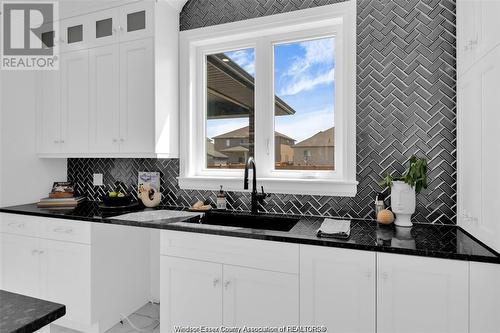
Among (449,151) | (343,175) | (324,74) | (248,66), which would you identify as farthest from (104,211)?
(449,151)

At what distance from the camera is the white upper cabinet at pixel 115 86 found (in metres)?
2.50

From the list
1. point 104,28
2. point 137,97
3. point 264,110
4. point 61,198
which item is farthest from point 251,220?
point 104,28

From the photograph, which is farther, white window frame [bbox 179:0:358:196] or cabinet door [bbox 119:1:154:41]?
cabinet door [bbox 119:1:154:41]

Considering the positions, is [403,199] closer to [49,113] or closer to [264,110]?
[264,110]

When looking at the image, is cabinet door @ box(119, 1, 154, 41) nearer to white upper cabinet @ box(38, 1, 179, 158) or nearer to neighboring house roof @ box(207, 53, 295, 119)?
white upper cabinet @ box(38, 1, 179, 158)

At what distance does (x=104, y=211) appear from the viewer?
8.20 feet

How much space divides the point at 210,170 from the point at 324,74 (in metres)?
1.25

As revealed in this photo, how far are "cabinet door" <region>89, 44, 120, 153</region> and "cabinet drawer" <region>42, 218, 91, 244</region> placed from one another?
65cm

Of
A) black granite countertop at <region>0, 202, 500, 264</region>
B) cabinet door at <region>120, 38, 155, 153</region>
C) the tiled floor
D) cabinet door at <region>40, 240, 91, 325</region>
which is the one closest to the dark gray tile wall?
black granite countertop at <region>0, 202, 500, 264</region>

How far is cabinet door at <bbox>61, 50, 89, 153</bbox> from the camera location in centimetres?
272

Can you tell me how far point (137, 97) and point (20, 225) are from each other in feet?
4.65

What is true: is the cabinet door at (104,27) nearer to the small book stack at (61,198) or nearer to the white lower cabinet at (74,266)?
the small book stack at (61,198)

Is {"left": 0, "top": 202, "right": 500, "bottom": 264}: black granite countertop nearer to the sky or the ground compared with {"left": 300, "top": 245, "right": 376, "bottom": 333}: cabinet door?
Result: nearer to the sky

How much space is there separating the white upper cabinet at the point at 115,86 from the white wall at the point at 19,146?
133 mm
